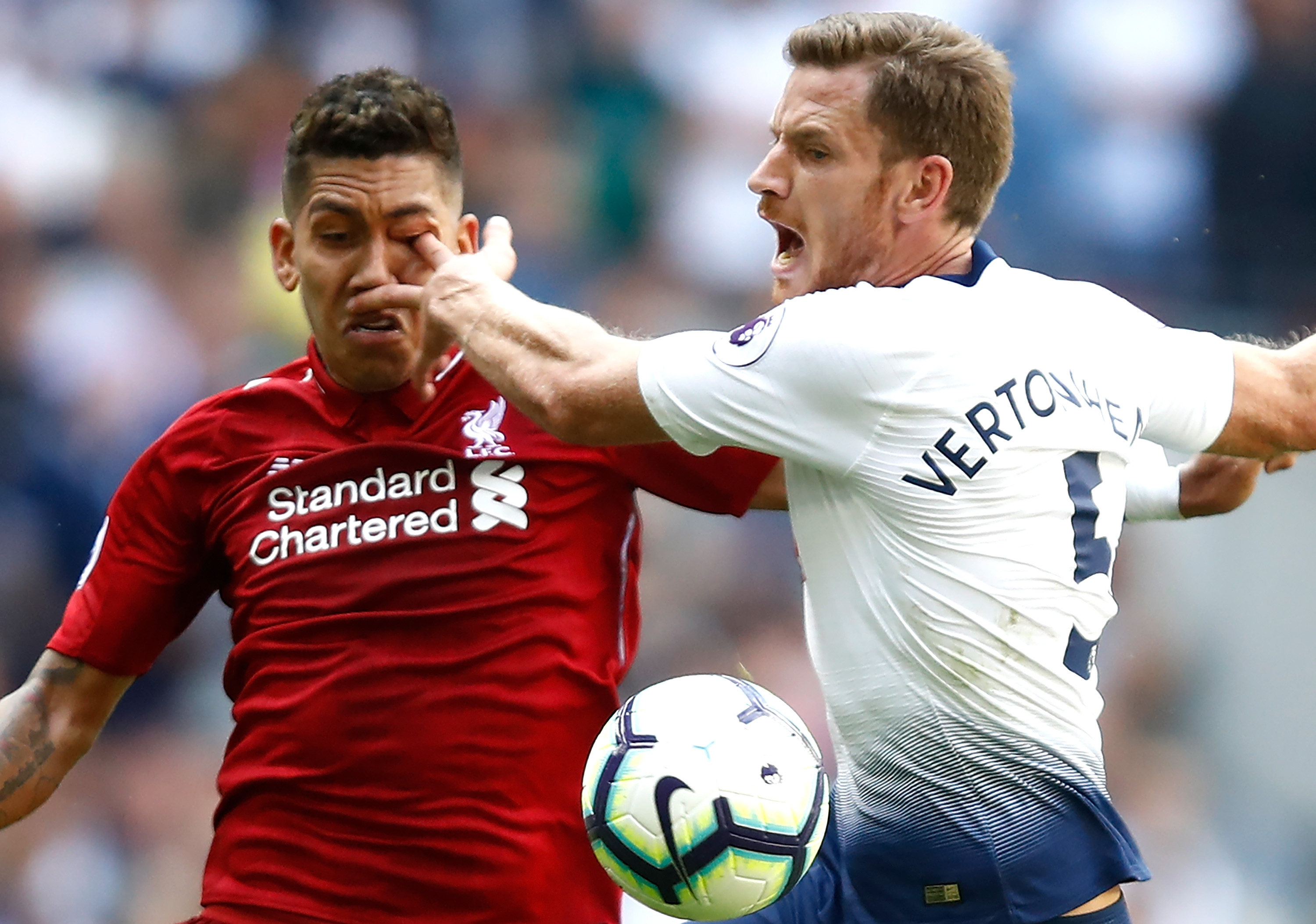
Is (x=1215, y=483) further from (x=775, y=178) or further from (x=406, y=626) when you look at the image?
(x=406, y=626)

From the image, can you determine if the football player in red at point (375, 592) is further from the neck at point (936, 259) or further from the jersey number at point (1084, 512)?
the jersey number at point (1084, 512)

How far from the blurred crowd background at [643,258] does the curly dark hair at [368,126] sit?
3.32m

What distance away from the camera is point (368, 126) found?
11.5 ft

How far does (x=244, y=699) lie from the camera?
346 cm

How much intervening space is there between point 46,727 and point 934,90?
245cm

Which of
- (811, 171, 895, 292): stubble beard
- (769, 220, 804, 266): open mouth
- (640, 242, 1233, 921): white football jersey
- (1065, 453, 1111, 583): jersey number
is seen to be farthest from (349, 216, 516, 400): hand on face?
(1065, 453, 1111, 583): jersey number

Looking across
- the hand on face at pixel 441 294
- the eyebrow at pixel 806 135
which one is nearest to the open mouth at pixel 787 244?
the eyebrow at pixel 806 135

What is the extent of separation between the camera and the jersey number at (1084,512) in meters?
2.95

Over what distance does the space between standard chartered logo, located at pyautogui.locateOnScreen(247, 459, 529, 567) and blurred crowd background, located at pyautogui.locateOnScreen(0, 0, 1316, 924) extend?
3.34m

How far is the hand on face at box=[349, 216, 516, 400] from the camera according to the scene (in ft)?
10.7

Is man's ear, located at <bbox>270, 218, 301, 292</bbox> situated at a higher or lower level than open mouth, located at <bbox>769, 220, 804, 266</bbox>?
higher

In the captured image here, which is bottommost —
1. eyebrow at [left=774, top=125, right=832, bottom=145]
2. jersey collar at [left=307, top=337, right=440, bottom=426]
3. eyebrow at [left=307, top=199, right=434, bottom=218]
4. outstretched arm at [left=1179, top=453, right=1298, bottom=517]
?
outstretched arm at [left=1179, top=453, right=1298, bottom=517]

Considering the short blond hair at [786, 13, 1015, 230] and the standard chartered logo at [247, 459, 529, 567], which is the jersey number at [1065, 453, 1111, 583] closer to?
the short blond hair at [786, 13, 1015, 230]

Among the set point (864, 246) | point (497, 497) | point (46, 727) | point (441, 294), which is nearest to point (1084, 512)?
point (864, 246)
